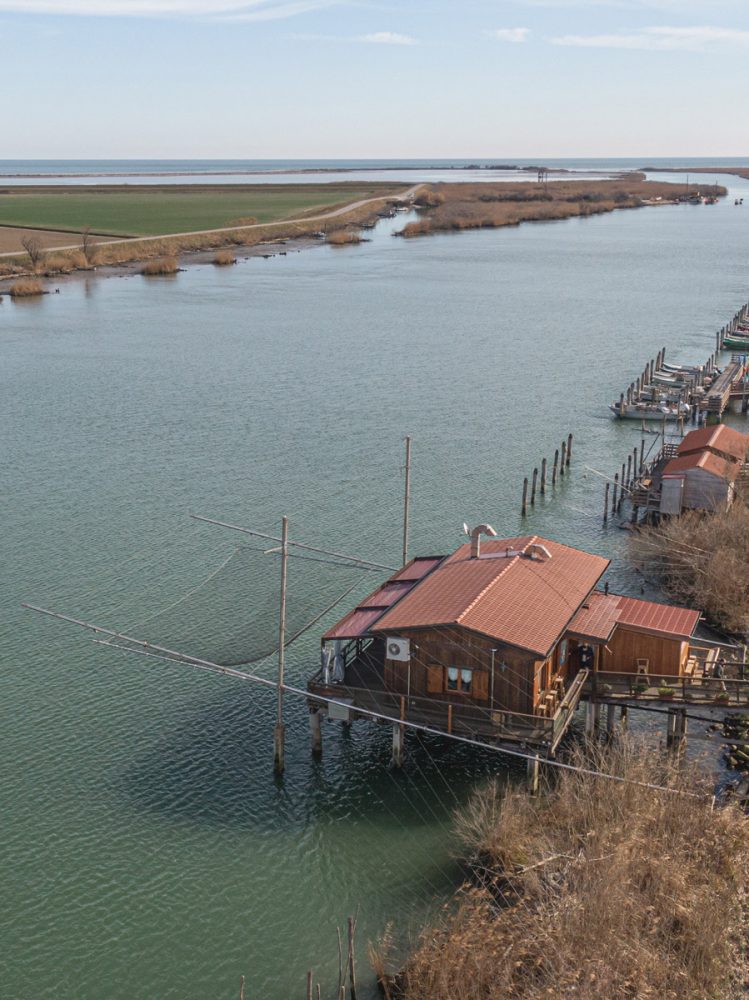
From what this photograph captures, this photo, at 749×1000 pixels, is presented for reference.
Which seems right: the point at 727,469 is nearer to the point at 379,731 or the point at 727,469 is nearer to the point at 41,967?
the point at 379,731

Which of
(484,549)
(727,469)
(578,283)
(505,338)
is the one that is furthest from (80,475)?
(578,283)

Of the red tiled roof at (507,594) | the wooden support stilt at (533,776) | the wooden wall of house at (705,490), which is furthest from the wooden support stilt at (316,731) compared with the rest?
the wooden wall of house at (705,490)

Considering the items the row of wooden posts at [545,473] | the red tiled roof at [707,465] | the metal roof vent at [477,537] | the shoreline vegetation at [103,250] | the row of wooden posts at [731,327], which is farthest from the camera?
the shoreline vegetation at [103,250]

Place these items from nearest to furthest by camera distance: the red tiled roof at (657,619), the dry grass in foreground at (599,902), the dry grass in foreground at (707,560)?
1. the dry grass in foreground at (599,902)
2. the red tiled roof at (657,619)
3. the dry grass in foreground at (707,560)

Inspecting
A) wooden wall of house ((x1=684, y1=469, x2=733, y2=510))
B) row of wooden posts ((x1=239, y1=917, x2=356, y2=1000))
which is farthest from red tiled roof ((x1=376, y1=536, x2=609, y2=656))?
wooden wall of house ((x1=684, y1=469, x2=733, y2=510))

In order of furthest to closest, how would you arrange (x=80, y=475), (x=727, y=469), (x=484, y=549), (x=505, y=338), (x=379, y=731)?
(x=505, y=338), (x=80, y=475), (x=727, y=469), (x=484, y=549), (x=379, y=731)

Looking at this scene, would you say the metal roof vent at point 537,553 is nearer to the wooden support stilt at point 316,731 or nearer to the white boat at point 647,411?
the wooden support stilt at point 316,731
